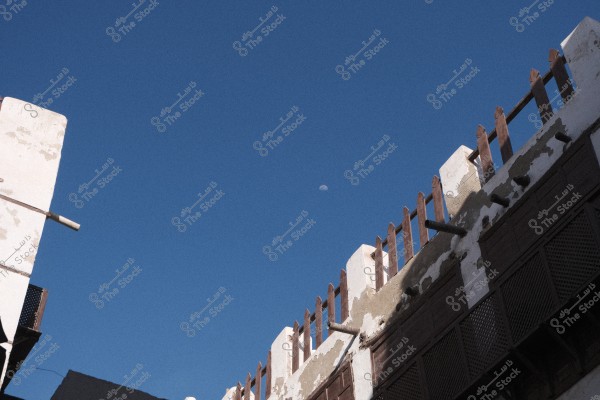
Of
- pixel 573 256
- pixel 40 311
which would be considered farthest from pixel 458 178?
pixel 40 311

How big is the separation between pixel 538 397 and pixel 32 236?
848cm

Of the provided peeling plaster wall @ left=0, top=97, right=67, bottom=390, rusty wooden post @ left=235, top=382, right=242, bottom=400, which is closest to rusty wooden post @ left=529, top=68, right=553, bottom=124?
peeling plaster wall @ left=0, top=97, right=67, bottom=390

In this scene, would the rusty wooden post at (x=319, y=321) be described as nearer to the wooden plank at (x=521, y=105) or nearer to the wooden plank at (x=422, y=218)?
the wooden plank at (x=422, y=218)

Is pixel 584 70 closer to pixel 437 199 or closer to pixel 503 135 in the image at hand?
pixel 503 135

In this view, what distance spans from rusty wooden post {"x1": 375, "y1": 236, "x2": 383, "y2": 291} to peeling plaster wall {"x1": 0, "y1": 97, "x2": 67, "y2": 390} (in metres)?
5.72

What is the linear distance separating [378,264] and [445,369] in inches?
150

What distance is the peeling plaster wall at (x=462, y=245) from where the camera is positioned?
11.7 metres

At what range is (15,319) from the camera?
522 inches

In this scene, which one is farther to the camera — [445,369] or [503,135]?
[503,135]

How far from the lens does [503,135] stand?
43.3 feet

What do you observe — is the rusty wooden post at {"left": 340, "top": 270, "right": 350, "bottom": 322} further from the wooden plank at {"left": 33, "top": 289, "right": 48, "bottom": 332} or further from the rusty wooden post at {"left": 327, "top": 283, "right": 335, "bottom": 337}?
the wooden plank at {"left": 33, "top": 289, "right": 48, "bottom": 332}

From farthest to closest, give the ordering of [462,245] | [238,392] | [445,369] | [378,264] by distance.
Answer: [238,392], [378,264], [462,245], [445,369]

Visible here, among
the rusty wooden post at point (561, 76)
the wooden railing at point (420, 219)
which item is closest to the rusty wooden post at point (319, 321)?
the wooden railing at point (420, 219)

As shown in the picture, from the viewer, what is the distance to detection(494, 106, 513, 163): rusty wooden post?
13.0 metres
